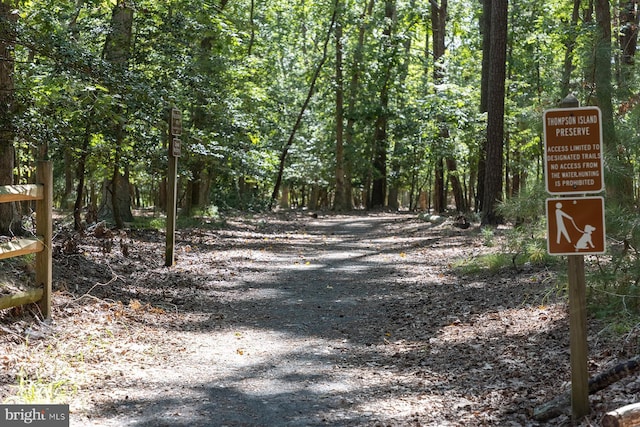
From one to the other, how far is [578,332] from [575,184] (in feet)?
3.50

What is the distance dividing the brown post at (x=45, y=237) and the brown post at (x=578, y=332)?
5550mm

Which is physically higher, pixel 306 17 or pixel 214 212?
pixel 306 17

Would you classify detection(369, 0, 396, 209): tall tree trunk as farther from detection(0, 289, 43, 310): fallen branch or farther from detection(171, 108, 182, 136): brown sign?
detection(0, 289, 43, 310): fallen branch

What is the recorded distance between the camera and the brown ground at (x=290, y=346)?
568 cm

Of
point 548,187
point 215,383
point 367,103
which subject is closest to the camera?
point 548,187

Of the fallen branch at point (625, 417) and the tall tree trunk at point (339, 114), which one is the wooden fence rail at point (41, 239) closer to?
the fallen branch at point (625, 417)

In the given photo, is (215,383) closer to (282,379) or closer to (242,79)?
(282,379)

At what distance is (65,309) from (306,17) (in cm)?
3866

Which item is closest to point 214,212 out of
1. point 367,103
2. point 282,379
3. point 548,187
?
point 367,103

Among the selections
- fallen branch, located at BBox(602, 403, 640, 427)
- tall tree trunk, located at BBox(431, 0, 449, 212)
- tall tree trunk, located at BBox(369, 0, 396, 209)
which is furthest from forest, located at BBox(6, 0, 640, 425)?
tall tree trunk, located at BBox(369, 0, 396, 209)

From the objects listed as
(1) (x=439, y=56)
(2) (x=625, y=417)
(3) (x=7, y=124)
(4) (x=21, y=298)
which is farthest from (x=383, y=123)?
(2) (x=625, y=417)

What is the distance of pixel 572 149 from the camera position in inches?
186

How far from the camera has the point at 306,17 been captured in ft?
145

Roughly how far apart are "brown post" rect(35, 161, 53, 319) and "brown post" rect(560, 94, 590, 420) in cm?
555
